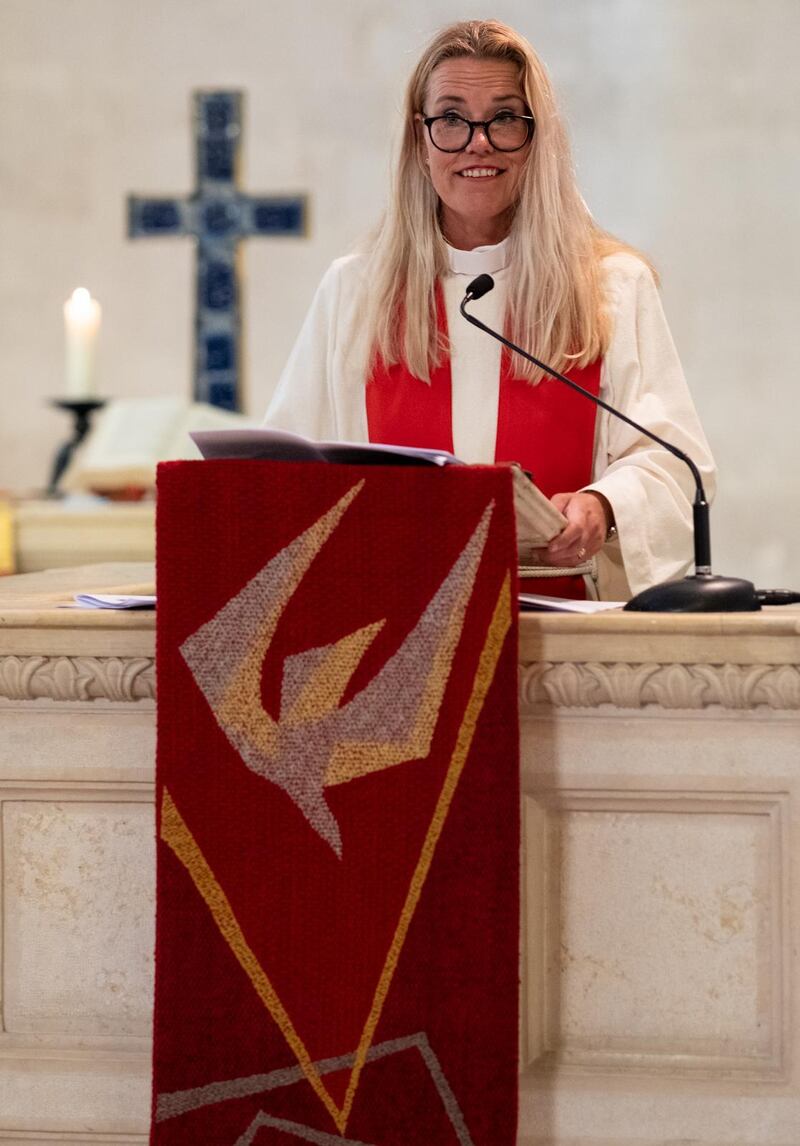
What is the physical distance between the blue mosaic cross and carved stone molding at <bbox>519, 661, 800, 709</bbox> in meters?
6.03

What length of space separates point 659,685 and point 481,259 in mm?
1055

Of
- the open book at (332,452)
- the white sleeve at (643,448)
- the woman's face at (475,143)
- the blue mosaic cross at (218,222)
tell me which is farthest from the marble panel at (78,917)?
the blue mosaic cross at (218,222)

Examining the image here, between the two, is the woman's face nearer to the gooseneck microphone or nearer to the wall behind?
the gooseneck microphone

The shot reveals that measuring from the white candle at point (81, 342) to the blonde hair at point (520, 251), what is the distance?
7.47 ft

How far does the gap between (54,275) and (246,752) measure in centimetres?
636

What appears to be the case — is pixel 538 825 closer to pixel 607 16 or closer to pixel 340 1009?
pixel 340 1009

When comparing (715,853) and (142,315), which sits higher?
(142,315)

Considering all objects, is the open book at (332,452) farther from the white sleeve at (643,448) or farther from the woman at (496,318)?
the woman at (496,318)

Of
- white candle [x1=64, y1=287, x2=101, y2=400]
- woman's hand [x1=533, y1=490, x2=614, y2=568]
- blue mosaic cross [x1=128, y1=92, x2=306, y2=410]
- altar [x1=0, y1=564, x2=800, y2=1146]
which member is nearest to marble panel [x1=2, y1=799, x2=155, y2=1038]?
altar [x1=0, y1=564, x2=800, y2=1146]

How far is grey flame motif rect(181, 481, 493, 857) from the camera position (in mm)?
1543

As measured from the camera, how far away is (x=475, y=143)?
2.25 meters

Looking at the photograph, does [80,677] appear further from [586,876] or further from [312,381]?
[312,381]

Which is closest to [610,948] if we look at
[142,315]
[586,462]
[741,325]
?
[586,462]

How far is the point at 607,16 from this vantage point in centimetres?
717
